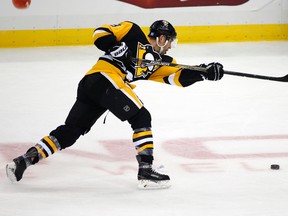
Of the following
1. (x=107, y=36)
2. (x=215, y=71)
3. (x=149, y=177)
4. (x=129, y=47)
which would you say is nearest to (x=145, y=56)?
(x=129, y=47)

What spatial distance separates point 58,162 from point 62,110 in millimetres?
1430

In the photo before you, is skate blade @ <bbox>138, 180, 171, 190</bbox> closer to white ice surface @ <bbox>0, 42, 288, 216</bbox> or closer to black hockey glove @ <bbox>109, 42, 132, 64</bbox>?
white ice surface @ <bbox>0, 42, 288, 216</bbox>

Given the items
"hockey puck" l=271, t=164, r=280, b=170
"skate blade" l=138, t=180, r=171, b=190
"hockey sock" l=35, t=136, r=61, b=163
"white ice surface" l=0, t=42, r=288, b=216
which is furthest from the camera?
"hockey puck" l=271, t=164, r=280, b=170

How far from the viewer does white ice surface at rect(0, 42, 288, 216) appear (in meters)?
4.06

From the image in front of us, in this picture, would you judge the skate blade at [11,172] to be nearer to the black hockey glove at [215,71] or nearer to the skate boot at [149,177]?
the skate boot at [149,177]

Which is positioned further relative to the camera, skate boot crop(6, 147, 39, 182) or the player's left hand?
the player's left hand

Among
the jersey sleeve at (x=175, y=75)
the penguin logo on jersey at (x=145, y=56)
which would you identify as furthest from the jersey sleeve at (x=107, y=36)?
the jersey sleeve at (x=175, y=75)

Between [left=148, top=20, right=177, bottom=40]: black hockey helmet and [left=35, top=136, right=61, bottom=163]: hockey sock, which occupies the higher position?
[left=148, top=20, right=177, bottom=40]: black hockey helmet

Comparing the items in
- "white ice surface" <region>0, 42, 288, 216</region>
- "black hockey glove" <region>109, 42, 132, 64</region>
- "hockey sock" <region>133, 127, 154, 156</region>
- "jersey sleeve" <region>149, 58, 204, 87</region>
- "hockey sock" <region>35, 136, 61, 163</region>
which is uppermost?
"black hockey glove" <region>109, 42, 132, 64</region>

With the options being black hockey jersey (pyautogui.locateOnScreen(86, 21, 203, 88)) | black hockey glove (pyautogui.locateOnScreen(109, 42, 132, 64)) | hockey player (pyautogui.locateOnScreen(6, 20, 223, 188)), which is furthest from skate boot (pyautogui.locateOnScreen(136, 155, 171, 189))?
black hockey glove (pyautogui.locateOnScreen(109, 42, 132, 64))

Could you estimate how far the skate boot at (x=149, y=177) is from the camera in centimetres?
430

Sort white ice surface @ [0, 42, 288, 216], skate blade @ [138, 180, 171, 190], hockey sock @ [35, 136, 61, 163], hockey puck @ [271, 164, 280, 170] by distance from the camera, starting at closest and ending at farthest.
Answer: white ice surface @ [0, 42, 288, 216]
skate blade @ [138, 180, 171, 190]
hockey sock @ [35, 136, 61, 163]
hockey puck @ [271, 164, 280, 170]

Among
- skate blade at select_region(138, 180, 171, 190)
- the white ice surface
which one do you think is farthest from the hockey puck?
skate blade at select_region(138, 180, 171, 190)

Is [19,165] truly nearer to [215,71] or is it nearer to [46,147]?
[46,147]
